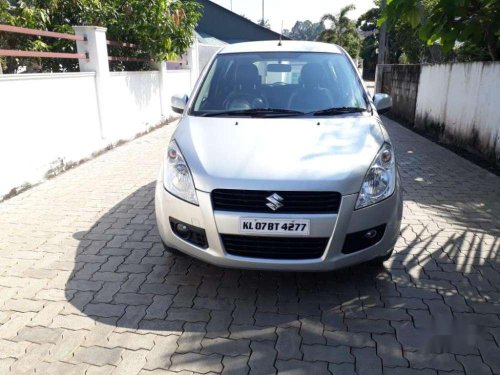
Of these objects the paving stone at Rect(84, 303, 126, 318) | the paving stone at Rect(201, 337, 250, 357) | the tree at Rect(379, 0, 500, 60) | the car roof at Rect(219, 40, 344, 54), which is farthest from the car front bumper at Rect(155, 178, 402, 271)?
the tree at Rect(379, 0, 500, 60)

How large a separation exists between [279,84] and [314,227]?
Answer: 178 cm

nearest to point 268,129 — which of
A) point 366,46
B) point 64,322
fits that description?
point 64,322

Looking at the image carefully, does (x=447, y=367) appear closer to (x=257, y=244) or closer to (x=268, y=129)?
(x=257, y=244)

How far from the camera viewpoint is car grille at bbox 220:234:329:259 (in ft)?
9.29

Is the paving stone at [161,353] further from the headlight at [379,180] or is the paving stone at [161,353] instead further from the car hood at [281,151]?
the headlight at [379,180]

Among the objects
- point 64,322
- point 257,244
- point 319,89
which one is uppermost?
point 319,89

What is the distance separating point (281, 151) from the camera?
3037mm

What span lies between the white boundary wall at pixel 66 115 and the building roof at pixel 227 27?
63.4ft

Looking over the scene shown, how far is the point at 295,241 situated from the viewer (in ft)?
9.29

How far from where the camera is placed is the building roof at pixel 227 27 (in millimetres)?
27562

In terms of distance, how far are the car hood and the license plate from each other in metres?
0.21

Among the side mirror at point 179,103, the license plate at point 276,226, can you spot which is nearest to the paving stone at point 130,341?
the license plate at point 276,226

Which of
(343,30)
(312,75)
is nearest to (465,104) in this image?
(312,75)

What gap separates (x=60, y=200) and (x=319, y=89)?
346 centimetres
